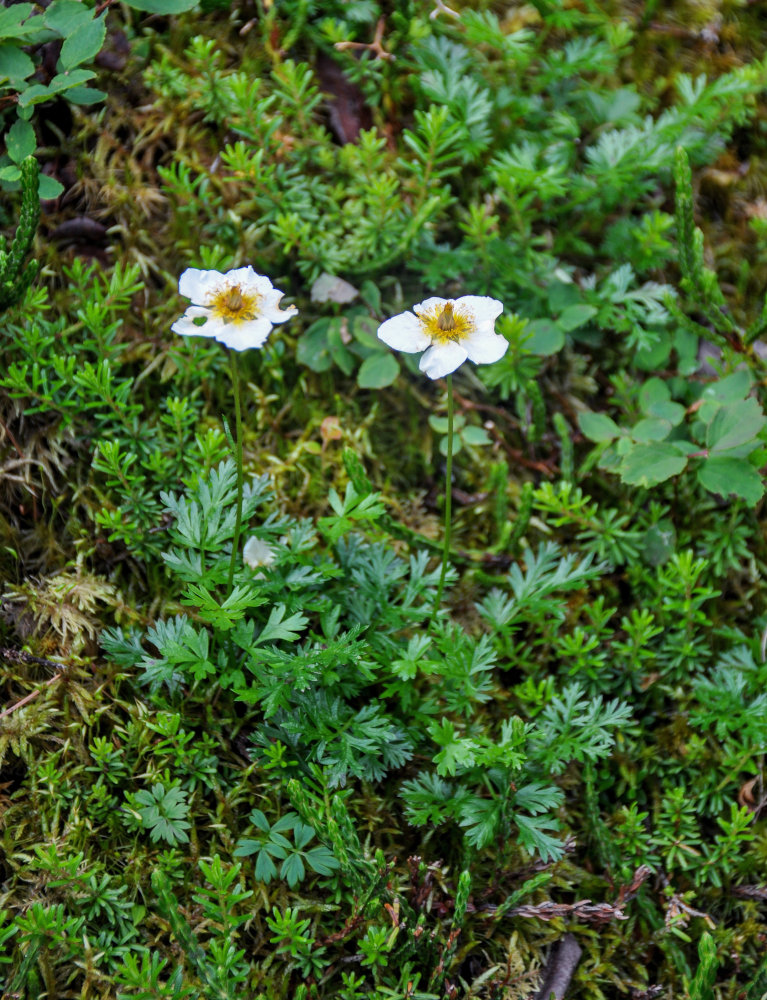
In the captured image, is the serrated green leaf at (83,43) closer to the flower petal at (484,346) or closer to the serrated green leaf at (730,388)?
the flower petal at (484,346)

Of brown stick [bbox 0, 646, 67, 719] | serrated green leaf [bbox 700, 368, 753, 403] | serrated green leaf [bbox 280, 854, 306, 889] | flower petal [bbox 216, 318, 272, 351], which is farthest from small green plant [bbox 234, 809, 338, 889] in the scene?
serrated green leaf [bbox 700, 368, 753, 403]

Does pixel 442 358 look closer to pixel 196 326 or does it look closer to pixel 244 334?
pixel 244 334

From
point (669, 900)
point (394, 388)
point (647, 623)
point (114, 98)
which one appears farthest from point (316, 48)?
point (669, 900)

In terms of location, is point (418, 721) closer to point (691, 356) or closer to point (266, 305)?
point (266, 305)

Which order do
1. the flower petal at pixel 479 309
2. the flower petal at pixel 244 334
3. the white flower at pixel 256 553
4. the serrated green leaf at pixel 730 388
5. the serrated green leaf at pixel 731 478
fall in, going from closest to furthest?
1. the flower petal at pixel 244 334
2. the flower petal at pixel 479 309
3. the white flower at pixel 256 553
4. the serrated green leaf at pixel 731 478
5. the serrated green leaf at pixel 730 388

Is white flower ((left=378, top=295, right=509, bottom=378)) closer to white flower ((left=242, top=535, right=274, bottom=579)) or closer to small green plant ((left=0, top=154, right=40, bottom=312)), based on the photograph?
white flower ((left=242, top=535, right=274, bottom=579))

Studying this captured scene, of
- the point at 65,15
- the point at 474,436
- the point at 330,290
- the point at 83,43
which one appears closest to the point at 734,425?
the point at 474,436

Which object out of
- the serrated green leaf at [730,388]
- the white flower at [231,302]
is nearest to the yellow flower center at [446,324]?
the white flower at [231,302]
